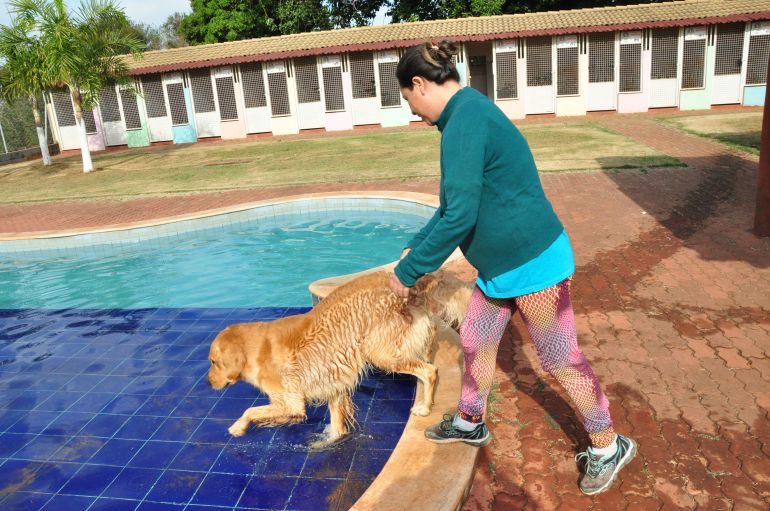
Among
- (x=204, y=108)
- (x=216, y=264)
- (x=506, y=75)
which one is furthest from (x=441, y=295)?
(x=204, y=108)

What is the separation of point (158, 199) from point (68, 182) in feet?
22.3

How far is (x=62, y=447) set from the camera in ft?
14.0

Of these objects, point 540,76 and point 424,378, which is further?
point 540,76

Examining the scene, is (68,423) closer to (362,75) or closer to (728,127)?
(728,127)

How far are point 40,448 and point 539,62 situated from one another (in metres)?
26.1

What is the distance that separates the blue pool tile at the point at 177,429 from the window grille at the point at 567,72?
25.4 meters

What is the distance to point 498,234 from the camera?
108 inches

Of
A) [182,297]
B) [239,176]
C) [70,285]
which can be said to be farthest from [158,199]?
[182,297]

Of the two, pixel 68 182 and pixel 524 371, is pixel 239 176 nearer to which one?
pixel 68 182

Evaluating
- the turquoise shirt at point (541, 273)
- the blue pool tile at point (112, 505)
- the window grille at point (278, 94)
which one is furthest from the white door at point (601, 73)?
the blue pool tile at point (112, 505)

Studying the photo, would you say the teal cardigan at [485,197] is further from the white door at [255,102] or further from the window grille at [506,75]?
the white door at [255,102]

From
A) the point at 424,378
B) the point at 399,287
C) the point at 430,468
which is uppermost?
the point at 399,287

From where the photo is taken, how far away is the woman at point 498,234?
2625 millimetres

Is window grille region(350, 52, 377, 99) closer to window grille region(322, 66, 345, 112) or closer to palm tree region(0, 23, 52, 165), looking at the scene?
window grille region(322, 66, 345, 112)
